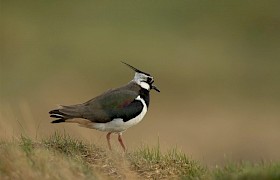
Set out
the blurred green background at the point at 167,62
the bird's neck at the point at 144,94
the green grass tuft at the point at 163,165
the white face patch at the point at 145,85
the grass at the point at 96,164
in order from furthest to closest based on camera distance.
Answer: the blurred green background at the point at 167,62 → the white face patch at the point at 145,85 → the bird's neck at the point at 144,94 → the green grass tuft at the point at 163,165 → the grass at the point at 96,164

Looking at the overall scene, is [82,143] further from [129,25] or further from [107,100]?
[129,25]

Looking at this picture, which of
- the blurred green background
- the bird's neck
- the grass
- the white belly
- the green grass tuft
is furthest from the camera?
the blurred green background

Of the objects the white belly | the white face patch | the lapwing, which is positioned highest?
the white face patch

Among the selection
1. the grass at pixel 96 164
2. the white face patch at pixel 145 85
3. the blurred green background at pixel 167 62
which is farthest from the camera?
the blurred green background at pixel 167 62

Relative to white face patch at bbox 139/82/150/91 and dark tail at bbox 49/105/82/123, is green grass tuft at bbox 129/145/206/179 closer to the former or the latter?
A: dark tail at bbox 49/105/82/123

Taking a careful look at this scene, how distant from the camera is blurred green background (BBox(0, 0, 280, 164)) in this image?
21984 mm

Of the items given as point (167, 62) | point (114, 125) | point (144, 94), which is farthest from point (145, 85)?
point (167, 62)

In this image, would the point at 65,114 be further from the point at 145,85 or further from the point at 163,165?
the point at 163,165

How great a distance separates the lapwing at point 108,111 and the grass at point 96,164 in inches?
25.8

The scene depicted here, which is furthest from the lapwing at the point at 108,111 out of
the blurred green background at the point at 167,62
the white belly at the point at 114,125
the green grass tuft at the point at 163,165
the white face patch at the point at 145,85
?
the blurred green background at the point at 167,62

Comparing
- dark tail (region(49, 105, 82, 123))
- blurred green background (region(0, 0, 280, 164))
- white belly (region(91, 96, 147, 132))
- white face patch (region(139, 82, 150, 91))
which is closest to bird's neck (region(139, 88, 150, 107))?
white face patch (region(139, 82, 150, 91))

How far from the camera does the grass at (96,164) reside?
8.60m

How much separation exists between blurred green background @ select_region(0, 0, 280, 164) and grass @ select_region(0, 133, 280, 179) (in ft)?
28.7

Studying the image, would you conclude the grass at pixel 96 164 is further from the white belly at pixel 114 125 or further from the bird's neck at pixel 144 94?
the bird's neck at pixel 144 94
